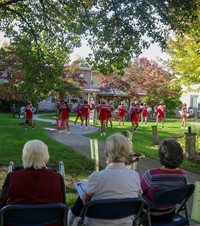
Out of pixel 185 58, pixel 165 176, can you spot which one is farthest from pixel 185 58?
pixel 165 176

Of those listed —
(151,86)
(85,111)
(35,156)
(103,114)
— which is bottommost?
(35,156)

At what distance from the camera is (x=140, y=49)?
10195 mm

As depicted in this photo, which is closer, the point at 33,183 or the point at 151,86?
the point at 33,183

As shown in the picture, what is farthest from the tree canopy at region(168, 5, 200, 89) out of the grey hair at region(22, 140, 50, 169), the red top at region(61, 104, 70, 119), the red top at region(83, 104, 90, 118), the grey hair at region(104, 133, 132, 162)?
the grey hair at region(22, 140, 50, 169)

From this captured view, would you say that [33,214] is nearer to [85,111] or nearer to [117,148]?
[117,148]

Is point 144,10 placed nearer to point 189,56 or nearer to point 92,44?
point 92,44

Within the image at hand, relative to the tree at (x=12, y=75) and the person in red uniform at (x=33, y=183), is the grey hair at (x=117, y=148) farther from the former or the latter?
the tree at (x=12, y=75)

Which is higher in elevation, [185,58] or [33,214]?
[185,58]

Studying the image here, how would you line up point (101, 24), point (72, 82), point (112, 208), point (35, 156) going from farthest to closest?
point (72, 82) → point (101, 24) → point (35, 156) → point (112, 208)

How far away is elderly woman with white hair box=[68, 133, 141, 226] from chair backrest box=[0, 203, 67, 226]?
0.40m

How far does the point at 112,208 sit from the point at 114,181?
302 mm

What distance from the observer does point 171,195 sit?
11.5ft

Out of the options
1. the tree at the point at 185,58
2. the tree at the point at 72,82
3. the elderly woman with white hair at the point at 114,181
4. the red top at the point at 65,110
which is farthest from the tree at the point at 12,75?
the elderly woman with white hair at the point at 114,181

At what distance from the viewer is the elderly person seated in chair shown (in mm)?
3672
